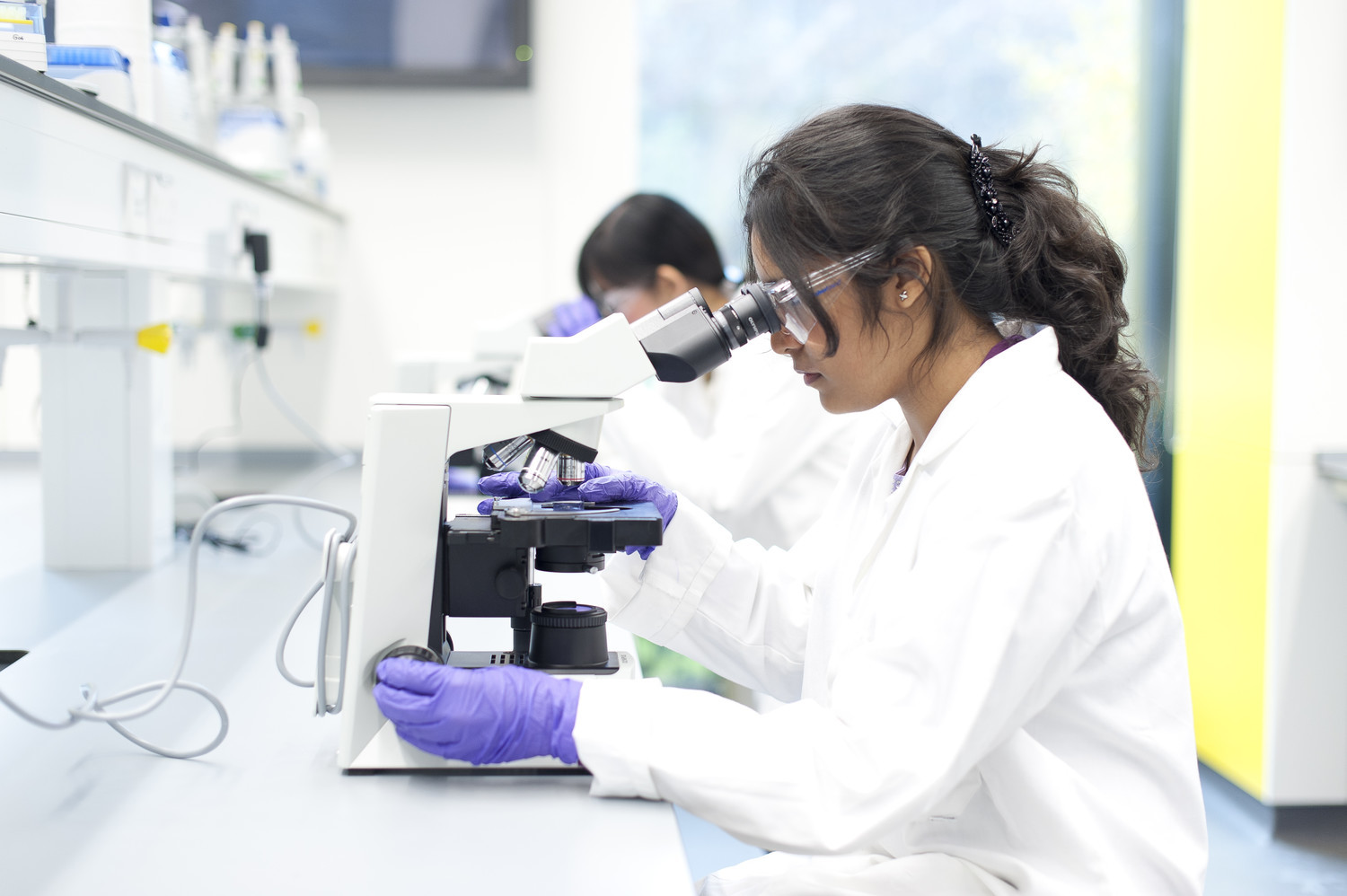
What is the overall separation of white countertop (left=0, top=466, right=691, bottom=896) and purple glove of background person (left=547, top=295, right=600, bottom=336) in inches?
41.9

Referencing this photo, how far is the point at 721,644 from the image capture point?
1198mm

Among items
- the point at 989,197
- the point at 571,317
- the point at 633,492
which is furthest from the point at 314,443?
the point at 989,197

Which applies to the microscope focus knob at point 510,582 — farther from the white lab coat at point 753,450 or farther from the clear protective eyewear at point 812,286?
the white lab coat at point 753,450

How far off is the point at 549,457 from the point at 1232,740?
7.00 ft

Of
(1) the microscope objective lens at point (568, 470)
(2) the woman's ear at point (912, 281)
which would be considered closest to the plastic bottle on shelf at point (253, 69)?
(1) the microscope objective lens at point (568, 470)

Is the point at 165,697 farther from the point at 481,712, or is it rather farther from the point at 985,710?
the point at 985,710

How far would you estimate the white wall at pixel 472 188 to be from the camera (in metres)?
2.86

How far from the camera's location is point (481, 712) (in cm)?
81

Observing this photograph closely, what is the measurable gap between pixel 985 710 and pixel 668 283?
1.54 metres

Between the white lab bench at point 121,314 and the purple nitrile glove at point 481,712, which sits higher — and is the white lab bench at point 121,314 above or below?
above

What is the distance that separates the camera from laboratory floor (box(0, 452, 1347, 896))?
2.04 m

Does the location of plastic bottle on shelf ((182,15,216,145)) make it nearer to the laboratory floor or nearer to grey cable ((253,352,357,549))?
grey cable ((253,352,357,549))

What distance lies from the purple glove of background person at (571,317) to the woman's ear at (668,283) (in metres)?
0.15

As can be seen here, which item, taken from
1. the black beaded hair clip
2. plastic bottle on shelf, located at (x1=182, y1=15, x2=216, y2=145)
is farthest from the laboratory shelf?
the black beaded hair clip
